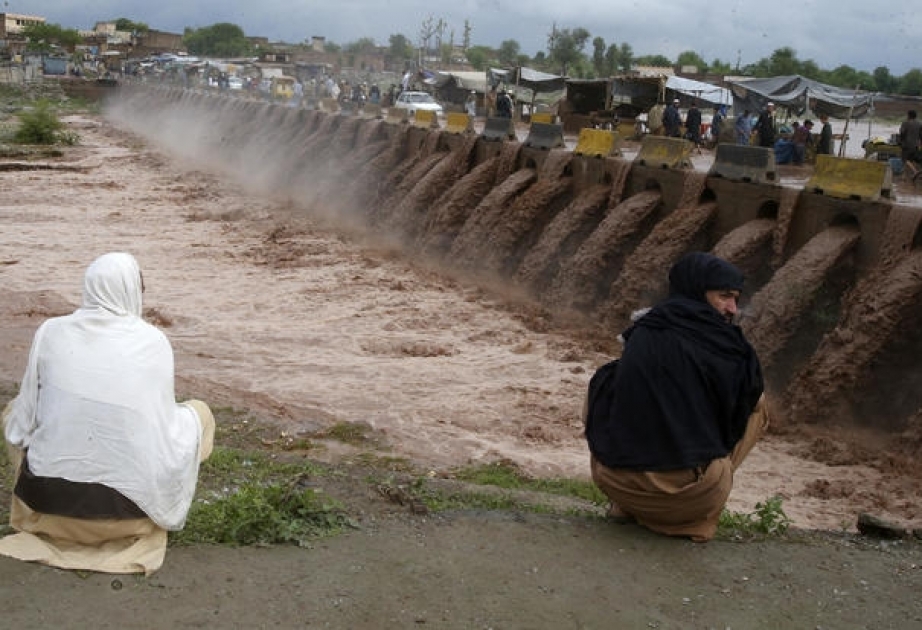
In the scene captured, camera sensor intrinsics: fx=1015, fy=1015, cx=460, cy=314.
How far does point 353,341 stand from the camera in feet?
40.0

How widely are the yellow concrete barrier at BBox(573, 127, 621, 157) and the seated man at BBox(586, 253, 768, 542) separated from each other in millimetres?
10973

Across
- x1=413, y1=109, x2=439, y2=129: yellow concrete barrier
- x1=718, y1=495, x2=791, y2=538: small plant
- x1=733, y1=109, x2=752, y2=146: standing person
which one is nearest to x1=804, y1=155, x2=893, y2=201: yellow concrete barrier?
x1=718, y1=495, x2=791, y2=538: small plant

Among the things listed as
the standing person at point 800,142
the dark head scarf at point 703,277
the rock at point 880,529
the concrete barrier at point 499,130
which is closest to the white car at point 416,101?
the standing person at point 800,142

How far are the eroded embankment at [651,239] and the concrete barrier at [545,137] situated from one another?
18cm

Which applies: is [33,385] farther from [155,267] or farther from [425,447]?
[155,267]

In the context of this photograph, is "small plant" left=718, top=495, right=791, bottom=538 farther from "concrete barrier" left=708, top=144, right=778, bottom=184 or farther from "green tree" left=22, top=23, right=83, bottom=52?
"green tree" left=22, top=23, right=83, bottom=52

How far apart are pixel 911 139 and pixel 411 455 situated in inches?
517

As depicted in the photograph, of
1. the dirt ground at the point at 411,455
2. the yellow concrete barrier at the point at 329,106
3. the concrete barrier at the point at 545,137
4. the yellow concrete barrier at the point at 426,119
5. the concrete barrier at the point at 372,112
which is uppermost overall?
the concrete barrier at the point at 545,137

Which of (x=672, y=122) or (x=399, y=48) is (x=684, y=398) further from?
(x=399, y=48)

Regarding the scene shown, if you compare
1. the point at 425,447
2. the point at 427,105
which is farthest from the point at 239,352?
the point at 427,105

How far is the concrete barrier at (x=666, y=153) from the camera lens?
1402 cm

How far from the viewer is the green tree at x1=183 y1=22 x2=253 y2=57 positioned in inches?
4318

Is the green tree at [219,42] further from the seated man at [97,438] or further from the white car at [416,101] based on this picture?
the seated man at [97,438]

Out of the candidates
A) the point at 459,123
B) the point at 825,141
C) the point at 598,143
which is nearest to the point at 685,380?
the point at 598,143
